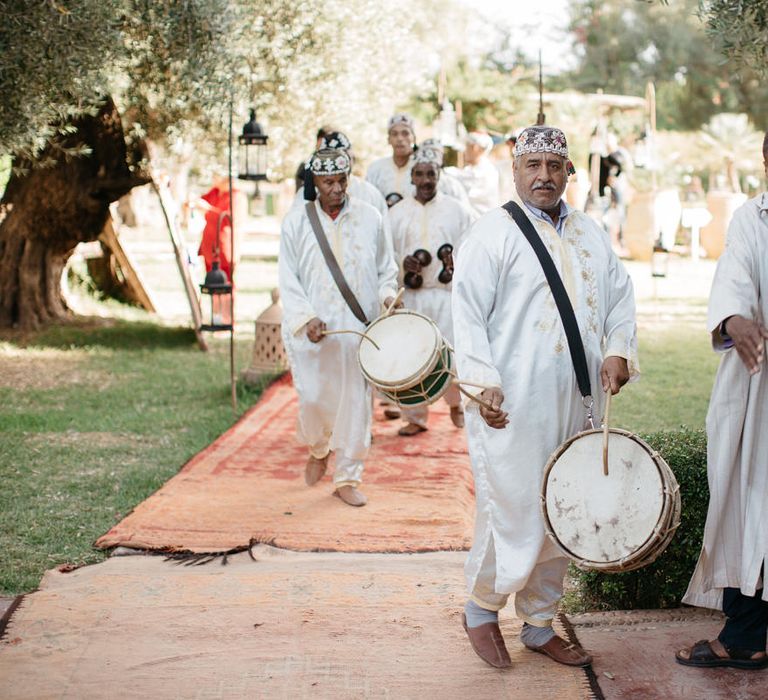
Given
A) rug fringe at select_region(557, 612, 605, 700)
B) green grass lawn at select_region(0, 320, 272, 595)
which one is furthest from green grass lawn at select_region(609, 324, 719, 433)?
green grass lawn at select_region(0, 320, 272, 595)

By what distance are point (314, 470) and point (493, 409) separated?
318 centimetres

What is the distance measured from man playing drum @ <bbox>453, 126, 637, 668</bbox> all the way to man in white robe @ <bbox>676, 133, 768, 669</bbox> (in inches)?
14.1

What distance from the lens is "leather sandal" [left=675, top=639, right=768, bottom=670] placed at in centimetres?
398

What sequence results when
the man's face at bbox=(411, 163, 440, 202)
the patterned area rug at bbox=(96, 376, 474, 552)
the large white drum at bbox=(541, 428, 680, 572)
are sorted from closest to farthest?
the large white drum at bbox=(541, 428, 680, 572)
the patterned area rug at bbox=(96, 376, 474, 552)
the man's face at bbox=(411, 163, 440, 202)

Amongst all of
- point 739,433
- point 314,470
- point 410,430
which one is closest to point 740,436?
point 739,433

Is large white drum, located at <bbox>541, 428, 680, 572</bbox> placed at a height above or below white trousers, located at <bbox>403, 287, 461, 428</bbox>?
below

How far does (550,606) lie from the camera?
4117mm

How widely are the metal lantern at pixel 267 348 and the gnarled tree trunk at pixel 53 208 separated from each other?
10.00 feet

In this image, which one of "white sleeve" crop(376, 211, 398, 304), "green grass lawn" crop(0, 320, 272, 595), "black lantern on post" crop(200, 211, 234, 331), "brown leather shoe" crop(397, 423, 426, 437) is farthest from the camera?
"black lantern on post" crop(200, 211, 234, 331)

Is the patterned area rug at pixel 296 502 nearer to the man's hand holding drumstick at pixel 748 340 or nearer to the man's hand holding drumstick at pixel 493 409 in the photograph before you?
the man's hand holding drumstick at pixel 493 409

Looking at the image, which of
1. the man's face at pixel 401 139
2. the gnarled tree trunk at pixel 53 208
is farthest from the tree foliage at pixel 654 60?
the man's face at pixel 401 139

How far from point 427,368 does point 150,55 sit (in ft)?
21.8

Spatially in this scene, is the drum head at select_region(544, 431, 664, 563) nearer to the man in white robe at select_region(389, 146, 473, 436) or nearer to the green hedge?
the green hedge

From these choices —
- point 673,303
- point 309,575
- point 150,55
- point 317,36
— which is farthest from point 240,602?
point 673,303
